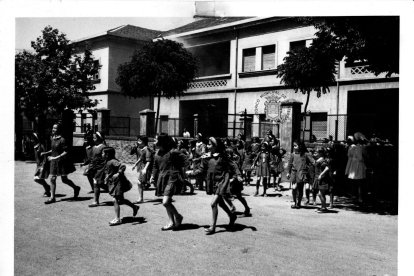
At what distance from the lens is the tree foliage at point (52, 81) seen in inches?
372

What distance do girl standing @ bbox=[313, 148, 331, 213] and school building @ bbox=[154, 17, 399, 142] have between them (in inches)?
173

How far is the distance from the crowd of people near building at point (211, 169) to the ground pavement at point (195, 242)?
1.37ft

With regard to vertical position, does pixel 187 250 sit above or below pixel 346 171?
below

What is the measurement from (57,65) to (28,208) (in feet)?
16.6

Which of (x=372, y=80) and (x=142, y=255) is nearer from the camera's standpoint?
(x=142, y=255)

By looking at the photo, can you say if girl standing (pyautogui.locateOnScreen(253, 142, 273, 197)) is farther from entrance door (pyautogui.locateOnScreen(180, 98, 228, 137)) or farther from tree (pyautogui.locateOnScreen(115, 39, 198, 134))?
entrance door (pyautogui.locateOnScreen(180, 98, 228, 137))

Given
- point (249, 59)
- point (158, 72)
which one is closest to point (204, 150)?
point (158, 72)

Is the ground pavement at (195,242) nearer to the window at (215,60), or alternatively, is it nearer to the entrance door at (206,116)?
the entrance door at (206,116)

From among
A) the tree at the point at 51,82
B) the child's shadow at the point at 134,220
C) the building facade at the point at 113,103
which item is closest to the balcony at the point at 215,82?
the building facade at the point at 113,103

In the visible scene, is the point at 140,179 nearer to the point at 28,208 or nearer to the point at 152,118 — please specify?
the point at 28,208

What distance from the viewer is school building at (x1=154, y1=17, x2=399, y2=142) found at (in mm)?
14531

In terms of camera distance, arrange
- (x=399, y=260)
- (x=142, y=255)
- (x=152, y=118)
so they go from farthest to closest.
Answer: (x=152, y=118) < (x=142, y=255) < (x=399, y=260)
